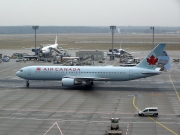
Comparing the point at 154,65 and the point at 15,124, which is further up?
the point at 154,65

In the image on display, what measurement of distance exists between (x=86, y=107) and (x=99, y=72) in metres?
16.5

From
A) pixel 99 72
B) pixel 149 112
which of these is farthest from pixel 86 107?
pixel 99 72

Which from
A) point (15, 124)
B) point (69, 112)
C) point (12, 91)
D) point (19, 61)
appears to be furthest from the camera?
point (19, 61)

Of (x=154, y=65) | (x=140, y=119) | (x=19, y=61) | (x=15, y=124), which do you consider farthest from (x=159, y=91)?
(x=19, y=61)

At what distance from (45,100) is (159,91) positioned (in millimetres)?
22293

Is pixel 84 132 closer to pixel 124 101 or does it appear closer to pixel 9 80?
pixel 124 101

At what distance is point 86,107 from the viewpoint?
51.7 metres

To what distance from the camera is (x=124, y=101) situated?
2212 inches

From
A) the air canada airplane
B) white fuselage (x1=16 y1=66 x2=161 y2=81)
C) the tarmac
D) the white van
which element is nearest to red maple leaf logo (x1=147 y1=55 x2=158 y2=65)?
the air canada airplane

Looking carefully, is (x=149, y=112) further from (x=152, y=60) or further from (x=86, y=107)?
(x=152, y=60)

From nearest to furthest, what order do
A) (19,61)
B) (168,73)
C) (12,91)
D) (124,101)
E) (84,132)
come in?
(84,132) → (124,101) → (12,91) → (168,73) → (19,61)

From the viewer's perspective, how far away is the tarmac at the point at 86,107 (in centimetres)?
4028

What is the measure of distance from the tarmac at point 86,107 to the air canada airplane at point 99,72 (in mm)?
2131

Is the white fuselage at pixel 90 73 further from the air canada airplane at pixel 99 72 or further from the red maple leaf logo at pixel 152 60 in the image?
the red maple leaf logo at pixel 152 60
